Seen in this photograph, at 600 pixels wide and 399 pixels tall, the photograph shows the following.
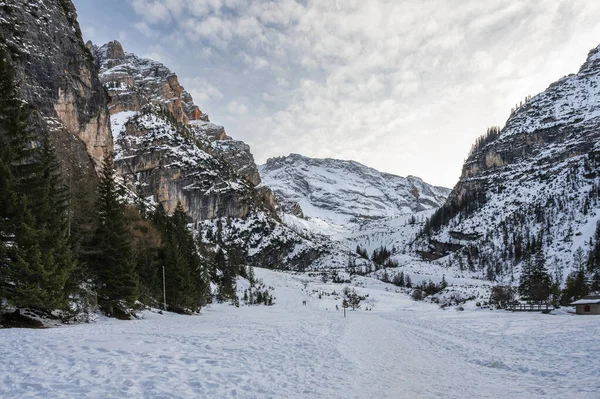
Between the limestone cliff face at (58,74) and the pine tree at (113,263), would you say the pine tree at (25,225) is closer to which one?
the pine tree at (113,263)

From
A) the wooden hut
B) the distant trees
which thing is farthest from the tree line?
the distant trees

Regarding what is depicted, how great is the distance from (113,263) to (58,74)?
8753 centimetres

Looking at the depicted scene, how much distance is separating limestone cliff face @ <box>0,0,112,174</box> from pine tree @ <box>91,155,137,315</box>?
4443cm

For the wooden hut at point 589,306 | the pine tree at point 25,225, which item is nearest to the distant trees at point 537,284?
the wooden hut at point 589,306

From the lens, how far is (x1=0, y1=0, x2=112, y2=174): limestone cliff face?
76000mm

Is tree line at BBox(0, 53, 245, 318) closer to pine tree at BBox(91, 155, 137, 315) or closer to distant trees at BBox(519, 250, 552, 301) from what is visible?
pine tree at BBox(91, 155, 137, 315)

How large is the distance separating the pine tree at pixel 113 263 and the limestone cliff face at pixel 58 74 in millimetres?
44433

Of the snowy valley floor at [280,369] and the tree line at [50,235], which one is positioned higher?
the tree line at [50,235]

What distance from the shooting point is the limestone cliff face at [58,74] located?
2992 inches

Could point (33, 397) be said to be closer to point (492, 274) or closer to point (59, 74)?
point (59, 74)

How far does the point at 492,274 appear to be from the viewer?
183m

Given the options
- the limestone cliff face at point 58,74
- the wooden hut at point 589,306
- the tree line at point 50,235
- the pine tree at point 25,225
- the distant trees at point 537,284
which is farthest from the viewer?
the limestone cliff face at point 58,74

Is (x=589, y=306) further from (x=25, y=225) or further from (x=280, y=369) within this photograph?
(x=25, y=225)

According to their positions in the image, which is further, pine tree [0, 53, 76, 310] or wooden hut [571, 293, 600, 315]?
wooden hut [571, 293, 600, 315]
